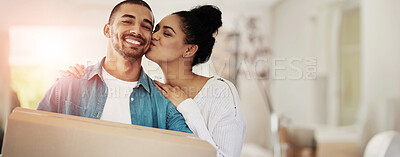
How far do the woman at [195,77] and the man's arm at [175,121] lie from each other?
0.05 ft

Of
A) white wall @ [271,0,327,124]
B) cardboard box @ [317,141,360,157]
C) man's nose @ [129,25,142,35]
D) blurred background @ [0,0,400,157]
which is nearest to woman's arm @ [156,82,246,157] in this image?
blurred background @ [0,0,400,157]

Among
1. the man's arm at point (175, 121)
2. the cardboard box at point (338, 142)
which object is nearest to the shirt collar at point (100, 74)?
the man's arm at point (175, 121)

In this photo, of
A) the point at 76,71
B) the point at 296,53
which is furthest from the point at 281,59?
the point at 296,53

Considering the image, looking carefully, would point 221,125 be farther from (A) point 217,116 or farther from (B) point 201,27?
(B) point 201,27

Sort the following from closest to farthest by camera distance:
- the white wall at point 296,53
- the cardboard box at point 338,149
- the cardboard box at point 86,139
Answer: the cardboard box at point 86,139, the white wall at point 296,53, the cardboard box at point 338,149

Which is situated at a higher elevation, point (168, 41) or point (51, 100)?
point (168, 41)

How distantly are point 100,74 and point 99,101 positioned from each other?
0.33 feet

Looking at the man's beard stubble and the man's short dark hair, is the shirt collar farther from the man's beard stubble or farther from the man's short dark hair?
the man's short dark hair

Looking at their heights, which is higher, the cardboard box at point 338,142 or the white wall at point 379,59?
the white wall at point 379,59

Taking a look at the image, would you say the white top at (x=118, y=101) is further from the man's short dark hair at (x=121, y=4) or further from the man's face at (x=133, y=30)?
the man's short dark hair at (x=121, y=4)

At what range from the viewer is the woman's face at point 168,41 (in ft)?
3.65

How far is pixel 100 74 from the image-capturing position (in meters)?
1.18

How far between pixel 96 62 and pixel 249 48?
1.08m

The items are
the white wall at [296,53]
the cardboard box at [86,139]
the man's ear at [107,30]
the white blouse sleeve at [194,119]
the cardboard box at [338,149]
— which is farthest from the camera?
the cardboard box at [338,149]
